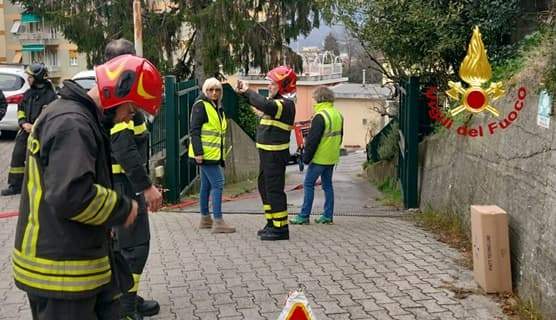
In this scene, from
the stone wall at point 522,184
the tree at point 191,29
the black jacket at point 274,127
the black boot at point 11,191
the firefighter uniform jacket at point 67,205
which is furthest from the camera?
the tree at point 191,29

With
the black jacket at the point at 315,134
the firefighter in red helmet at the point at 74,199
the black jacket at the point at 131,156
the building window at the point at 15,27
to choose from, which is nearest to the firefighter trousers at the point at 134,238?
the black jacket at the point at 131,156

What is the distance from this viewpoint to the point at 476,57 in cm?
580

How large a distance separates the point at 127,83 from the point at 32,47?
62555 millimetres

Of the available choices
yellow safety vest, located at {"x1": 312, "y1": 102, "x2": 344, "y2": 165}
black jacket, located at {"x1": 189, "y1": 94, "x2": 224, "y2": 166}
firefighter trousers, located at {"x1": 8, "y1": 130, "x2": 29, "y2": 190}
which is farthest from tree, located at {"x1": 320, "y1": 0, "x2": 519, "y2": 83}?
firefighter trousers, located at {"x1": 8, "y1": 130, "x2": 29, "y2": 190}

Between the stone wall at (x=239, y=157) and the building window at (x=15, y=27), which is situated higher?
the building window at (x=15, y=27)

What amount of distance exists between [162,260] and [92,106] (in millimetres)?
3728

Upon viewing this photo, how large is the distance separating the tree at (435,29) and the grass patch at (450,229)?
1.97m

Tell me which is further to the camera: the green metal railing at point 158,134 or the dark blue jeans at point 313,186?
the green metal railing at point 158,134

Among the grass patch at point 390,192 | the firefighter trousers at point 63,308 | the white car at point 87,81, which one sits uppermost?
the white car at point 87,81

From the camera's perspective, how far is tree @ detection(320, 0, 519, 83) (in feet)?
27.7

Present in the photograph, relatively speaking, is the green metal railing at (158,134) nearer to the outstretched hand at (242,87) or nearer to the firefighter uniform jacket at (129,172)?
the outstretched hand at (242,87)

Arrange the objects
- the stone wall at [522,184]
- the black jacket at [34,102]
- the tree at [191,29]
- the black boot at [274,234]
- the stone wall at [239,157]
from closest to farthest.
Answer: the stone wall at [522,184], the black boot at [274,234], the black jacket at [34,102], the stone wall at [239,157], the tree at [191,29]

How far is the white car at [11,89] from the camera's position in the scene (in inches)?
597

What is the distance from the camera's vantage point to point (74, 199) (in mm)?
2977
